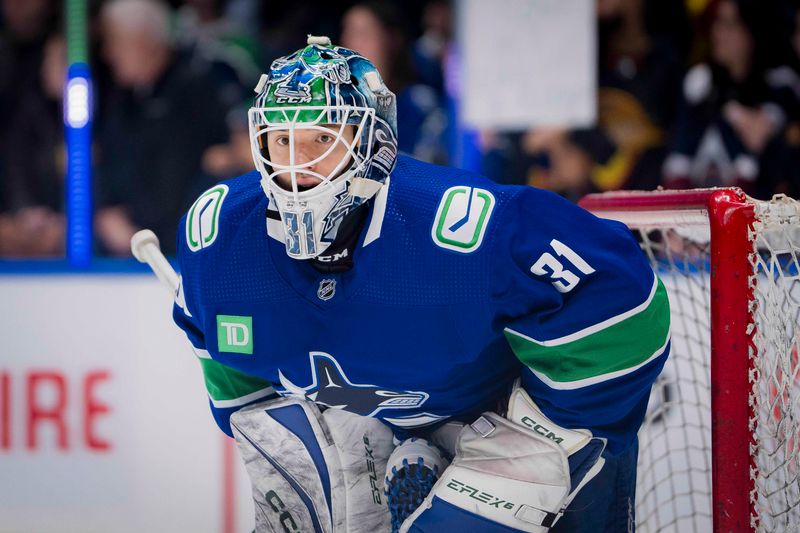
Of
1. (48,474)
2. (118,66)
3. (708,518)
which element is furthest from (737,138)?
(48,474)

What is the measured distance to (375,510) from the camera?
6.45 feet

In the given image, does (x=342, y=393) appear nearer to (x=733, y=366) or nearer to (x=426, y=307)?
(x=426, y=307)

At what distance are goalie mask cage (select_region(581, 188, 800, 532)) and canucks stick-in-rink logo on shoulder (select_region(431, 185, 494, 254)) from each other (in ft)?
1.24

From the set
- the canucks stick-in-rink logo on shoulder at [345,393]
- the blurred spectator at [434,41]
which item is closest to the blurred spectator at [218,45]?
the blurred spectator at [434,41]

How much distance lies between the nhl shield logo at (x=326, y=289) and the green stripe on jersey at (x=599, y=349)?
30 cm

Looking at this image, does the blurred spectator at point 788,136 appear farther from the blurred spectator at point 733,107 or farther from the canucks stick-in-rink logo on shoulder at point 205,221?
the canucks stick-in-rink logo on shoulder at point 205,221

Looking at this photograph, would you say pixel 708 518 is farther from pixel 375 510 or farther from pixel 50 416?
pixel 50 416

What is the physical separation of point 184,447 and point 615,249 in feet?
5.77

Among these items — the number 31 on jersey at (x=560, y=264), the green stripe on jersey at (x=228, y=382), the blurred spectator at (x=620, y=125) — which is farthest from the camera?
the blurred spectator at (x=620, y=125)

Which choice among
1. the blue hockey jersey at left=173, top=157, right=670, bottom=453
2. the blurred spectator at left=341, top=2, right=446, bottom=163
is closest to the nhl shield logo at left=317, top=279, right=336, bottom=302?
the blue hockey jersey at left=173, top=157, right=670, bottom=453

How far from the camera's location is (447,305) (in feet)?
5.44

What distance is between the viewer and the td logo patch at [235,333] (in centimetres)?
181

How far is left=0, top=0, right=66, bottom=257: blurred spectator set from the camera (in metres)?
3.58

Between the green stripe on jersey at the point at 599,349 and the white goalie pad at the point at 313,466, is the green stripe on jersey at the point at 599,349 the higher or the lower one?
the higher one
